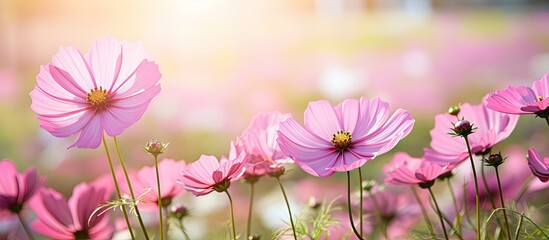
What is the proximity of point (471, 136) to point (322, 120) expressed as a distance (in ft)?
0.27

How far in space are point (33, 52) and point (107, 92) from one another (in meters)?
2.79

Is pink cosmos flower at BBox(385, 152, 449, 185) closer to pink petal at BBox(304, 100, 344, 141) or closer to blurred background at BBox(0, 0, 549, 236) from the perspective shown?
pink petal at BBox(304, 100, 344, 141)

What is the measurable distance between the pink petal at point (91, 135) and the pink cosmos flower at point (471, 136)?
0.46 feet

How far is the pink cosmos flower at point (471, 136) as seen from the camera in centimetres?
34

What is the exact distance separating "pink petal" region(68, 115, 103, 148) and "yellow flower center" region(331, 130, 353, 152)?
0.31 feet

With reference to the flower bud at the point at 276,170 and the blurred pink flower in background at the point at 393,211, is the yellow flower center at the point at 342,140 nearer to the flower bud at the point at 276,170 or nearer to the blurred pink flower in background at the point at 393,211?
the flower bud at the point at 276,170

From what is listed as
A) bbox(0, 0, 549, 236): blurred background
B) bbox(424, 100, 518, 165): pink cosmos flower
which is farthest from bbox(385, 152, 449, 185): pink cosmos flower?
bbox(0, 0, 549, 236): blurred background

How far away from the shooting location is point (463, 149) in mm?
351

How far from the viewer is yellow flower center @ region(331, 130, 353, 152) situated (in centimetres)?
31

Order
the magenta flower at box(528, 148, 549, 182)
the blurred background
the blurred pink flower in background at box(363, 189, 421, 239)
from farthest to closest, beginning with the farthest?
the blurred background, the blurred pink flower in background at box(363, 189, 421, 239), the magenta flower at box(528, 148, 549, 182)

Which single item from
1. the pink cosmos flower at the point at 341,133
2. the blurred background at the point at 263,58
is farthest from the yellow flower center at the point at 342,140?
the blurred background at the point at 263,58

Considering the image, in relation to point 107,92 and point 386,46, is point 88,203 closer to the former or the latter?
point 107,92

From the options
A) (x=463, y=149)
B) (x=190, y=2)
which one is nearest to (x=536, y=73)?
(x=190, y=2)

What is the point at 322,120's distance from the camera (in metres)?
0.33
